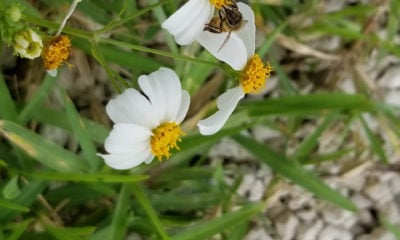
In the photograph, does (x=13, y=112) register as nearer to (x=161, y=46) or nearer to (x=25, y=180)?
(x=25, y=180)

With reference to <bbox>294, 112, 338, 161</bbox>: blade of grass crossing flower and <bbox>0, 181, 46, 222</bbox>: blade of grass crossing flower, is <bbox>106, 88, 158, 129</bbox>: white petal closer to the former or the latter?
<bbox>0, 181, 46, 222</bbox>: blade of grass crossing flower

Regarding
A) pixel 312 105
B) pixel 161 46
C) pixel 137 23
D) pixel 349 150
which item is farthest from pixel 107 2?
pixel 349 150

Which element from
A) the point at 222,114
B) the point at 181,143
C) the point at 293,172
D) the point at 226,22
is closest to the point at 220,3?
the point at 226,22

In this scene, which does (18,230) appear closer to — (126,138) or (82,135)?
(82,135)

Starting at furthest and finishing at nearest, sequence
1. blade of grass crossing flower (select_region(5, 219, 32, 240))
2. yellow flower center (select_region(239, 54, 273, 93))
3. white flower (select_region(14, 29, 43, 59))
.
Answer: blade of grass crossing flower (select_region(5, 219, 32, 240)), yellow flower center (select_region(239, 54, 273, 93)), white flower (select_region(14, 29, 43, 59))

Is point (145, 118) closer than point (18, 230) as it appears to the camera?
Yes

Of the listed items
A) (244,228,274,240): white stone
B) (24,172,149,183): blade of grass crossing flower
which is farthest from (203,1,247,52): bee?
(244,228,274,240): white stone

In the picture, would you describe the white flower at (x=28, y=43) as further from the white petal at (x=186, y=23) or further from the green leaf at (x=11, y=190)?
the green leaf at (x=11, y=190)

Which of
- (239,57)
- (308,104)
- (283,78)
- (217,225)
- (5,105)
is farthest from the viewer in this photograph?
(283,78)
